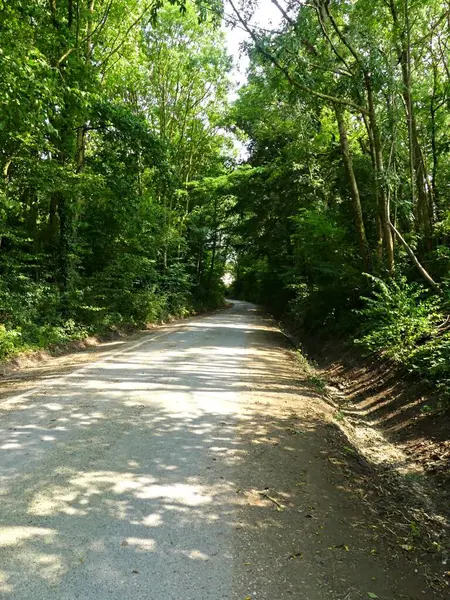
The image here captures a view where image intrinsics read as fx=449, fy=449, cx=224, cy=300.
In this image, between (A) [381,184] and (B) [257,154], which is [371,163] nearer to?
(A) [381,184]

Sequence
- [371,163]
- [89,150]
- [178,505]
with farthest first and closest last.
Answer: [89,150] → [371,163] → [178,505]

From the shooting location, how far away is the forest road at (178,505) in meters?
2.85

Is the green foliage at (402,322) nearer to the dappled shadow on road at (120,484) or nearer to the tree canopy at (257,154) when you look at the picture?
the tree canopy at (257,154)

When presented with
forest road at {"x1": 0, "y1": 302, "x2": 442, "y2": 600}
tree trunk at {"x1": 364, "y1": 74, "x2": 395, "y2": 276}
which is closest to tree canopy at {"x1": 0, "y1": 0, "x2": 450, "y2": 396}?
tree trunk at {"x1": 364, "y1": 74, "x2": 395, "y2": 276}

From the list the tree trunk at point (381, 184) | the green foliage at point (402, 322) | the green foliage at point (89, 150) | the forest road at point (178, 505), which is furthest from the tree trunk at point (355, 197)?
the forest road at point (178, 505)

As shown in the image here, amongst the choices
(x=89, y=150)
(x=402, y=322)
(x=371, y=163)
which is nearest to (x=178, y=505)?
(x=402, y=322)

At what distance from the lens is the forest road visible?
285 cm

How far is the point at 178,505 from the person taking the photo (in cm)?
376

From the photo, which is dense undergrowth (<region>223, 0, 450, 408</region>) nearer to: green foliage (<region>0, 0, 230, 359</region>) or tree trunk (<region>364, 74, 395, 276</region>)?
tree trunk (<region>364, 74, 395, 276</region>)

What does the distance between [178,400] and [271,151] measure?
21.6 metres

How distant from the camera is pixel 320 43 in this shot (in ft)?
35.8

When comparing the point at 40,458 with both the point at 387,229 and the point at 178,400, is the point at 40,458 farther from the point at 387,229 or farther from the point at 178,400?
the point at 387,229

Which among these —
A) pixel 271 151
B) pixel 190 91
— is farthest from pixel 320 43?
pixel 190 91

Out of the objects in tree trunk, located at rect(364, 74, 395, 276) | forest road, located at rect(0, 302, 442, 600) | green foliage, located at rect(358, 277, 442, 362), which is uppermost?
tree trunk, located at rect(364, 74, 395, 276)
